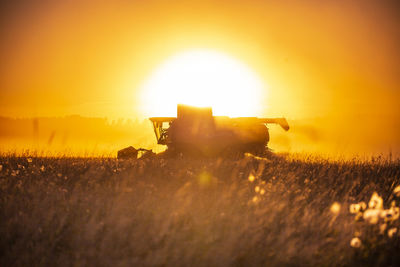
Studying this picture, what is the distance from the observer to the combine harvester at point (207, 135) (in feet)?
63.0

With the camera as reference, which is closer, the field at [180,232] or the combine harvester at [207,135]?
the field at [180,232]

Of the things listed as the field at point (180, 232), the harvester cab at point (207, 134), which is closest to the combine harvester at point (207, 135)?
the harvester cab at point (207, 134)

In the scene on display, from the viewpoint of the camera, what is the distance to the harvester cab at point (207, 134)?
19.2 metres

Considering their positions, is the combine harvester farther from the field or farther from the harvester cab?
the field

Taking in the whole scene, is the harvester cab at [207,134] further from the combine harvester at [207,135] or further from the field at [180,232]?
the field at [180,232]

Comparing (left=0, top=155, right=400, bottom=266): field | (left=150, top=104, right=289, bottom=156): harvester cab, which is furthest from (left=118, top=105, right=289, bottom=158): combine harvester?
(left=0, top=155, right=400, bottom=266): field

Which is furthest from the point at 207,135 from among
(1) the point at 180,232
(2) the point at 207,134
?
(1) the point at 180,232

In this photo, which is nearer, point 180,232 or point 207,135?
point 180,232

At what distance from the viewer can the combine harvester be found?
19203mm

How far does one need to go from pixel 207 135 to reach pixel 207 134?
0.18 ft

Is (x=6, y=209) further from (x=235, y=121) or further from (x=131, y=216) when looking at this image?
(x=235, y=121)

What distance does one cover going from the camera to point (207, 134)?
19.2 metres

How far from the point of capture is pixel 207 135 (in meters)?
19.2

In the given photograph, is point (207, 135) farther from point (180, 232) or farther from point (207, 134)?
point (180, 232)
